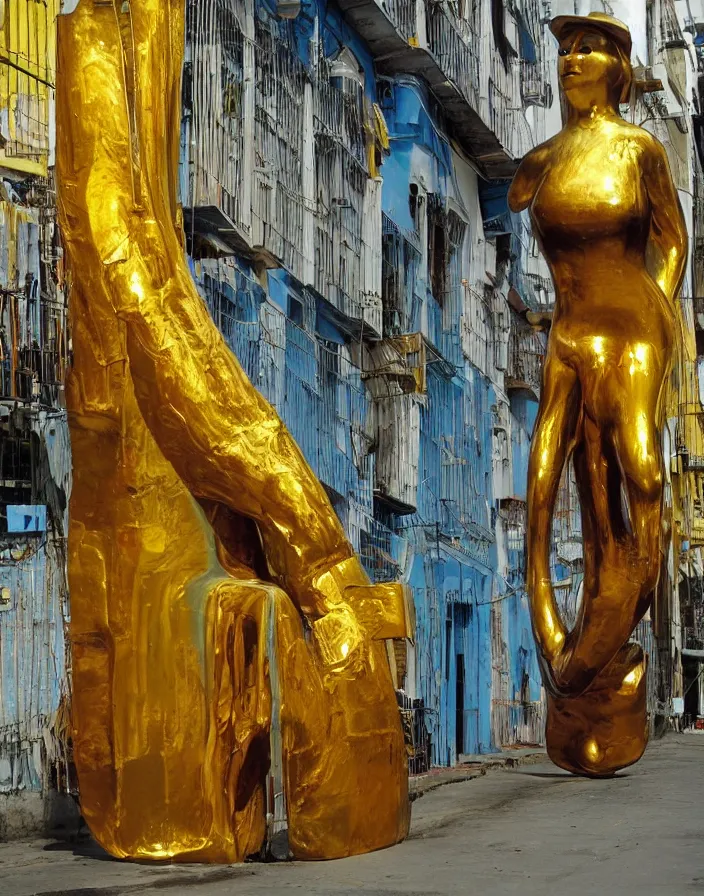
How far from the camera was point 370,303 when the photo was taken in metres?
9.98

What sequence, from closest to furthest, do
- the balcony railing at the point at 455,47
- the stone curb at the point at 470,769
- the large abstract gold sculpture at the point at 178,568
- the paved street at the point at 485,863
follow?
the paved street at the point at 485,863, the large abstract gold sculpture at the point at 178,568, the stone curb at the point at 470,769, the balcony railing at the point at 455,47

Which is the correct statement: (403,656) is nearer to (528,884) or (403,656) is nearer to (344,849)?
(344,849)

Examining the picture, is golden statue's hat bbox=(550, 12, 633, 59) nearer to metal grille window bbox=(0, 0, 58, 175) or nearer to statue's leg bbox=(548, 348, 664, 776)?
statue's leg bbox=(548, 348, 664, 776)

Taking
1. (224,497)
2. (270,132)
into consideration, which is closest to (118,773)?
(224,497)

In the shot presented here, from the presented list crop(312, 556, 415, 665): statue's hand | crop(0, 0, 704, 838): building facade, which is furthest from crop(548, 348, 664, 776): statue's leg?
crop(312, 556, 415, 665): statue's hand

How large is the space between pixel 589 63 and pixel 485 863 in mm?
3135

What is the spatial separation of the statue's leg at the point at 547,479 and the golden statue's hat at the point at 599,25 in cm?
125

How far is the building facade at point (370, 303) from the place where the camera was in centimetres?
614

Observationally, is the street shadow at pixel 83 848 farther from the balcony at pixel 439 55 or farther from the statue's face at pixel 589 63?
the balcony at pixel 439 55

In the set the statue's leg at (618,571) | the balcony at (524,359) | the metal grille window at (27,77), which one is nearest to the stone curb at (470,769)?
the statue's leg at (618,571)

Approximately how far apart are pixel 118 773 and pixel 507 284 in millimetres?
9100

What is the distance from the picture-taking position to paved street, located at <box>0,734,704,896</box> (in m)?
Answer: 4.40

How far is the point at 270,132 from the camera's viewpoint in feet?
27.1

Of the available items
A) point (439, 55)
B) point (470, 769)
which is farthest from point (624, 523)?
point (439, 55)
